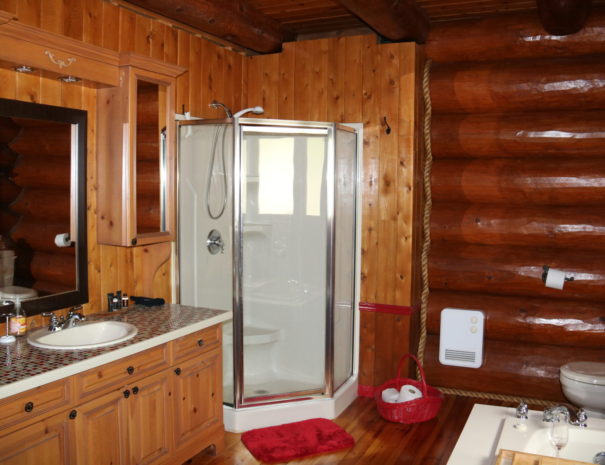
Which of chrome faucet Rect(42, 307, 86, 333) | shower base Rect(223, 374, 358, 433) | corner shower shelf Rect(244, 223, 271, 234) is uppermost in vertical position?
corner shower shelf Rect(244, 223, 271, 234)

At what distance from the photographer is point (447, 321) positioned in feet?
14.6

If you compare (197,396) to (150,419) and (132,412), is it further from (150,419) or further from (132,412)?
(132,412)

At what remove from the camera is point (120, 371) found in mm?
2768

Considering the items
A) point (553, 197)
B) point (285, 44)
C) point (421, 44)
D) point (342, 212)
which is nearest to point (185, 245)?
point (342, 212)

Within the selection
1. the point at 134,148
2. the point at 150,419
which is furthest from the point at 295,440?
the point at 134,148

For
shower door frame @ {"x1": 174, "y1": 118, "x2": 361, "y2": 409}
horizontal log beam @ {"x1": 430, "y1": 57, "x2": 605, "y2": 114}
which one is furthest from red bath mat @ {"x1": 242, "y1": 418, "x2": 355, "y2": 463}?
horizontal log beam @ {"x1": 430, "y1": 57, "x2": 605, "y2": 114}

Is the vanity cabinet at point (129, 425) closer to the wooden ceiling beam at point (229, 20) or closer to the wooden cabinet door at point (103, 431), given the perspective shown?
the wooden cabinet door at point (103, 431)

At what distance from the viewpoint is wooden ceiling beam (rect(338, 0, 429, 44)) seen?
11.0 feet

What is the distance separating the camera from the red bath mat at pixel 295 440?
349cm

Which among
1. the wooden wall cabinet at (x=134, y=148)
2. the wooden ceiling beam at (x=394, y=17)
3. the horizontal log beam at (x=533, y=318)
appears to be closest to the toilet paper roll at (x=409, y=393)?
the horizontal log beam at (x=533, y=318)

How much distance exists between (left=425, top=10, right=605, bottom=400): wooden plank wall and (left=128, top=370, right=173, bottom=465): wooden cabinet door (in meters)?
2.16

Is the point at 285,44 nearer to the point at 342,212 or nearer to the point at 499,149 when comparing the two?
the point at 342,212

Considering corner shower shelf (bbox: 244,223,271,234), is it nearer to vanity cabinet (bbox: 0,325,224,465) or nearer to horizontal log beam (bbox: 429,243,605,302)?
vanity cabinet (bbox: 0,325,224,465)

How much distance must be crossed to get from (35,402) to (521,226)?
127 inches
